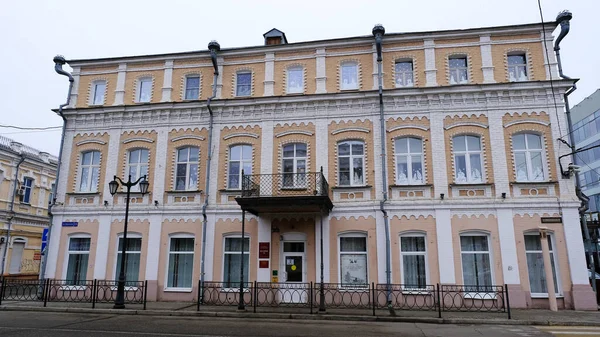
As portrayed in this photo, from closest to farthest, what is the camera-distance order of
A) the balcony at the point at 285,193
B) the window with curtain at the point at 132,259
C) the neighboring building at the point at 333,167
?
the balcony at the point at 285,193 < the neighboring building at the point at 333,167 < the window with curtain at the point at 132,259

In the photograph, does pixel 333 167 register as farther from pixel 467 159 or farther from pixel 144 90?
pixel 144 90

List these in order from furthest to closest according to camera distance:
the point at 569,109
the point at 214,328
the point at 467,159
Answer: the point at 467,159, the point at 569,109, the point at 214,328

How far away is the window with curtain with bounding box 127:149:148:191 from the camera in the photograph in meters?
17.7

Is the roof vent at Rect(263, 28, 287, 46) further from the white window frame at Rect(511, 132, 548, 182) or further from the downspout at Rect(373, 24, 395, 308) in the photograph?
the white window frame at Rect(511, 132, 548, 182)

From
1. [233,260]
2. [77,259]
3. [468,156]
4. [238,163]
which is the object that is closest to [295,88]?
[238,163]

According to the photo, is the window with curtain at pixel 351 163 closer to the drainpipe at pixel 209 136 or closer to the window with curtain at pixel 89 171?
the drainpipe at pixel 209 136

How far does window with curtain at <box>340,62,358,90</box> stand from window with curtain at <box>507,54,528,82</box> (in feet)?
19.8

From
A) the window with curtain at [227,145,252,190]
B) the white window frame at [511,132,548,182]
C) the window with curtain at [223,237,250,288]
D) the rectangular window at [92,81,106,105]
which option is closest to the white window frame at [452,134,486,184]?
the white window frame at [511,132,548,182]

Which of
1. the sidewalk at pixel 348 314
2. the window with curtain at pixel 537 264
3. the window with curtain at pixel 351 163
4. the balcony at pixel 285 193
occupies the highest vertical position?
the window with curtain at pixel 351 163

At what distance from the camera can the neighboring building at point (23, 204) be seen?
2598cm

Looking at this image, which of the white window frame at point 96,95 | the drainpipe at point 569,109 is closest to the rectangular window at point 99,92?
the white window frame at point 96,95

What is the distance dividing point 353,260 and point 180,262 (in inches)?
280

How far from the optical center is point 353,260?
50.5ft

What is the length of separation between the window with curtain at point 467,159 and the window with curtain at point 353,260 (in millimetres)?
4472
